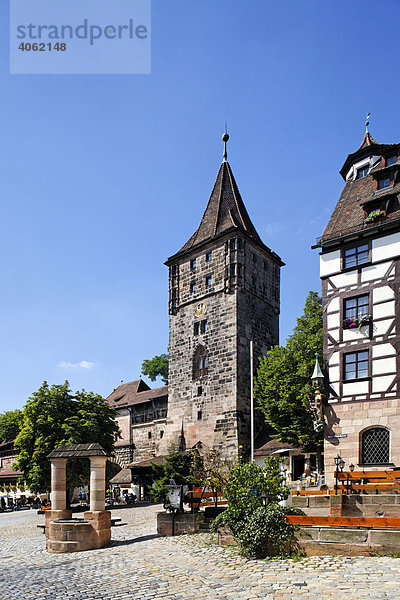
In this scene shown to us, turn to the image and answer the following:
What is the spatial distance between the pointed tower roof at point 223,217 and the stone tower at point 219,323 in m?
0.10

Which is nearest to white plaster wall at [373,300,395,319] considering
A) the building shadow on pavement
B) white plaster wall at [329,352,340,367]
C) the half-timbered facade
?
the half-timbered facade

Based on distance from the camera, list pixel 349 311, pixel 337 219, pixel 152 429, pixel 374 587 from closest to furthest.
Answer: pixel 374 587, pixel 349 311, pixel 337 219, pixel 152 429

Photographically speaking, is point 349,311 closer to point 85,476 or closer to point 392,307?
point 392,307

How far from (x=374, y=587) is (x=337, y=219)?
62.3ft

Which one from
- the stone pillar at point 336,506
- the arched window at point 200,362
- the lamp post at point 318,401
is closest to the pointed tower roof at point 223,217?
the arched window at point 200,362

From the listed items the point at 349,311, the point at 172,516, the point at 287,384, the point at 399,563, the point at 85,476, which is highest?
the point at 349,311

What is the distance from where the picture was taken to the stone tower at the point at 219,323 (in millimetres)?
38562

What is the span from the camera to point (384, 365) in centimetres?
2178

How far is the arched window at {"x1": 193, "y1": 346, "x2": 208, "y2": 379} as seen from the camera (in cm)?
4100

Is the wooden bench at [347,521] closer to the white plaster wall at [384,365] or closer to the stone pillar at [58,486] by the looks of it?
the stone pillar at [58,486]

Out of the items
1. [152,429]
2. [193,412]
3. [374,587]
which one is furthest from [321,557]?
[152,429]

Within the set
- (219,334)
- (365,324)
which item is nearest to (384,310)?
(365,324)

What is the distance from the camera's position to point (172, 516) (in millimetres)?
16969

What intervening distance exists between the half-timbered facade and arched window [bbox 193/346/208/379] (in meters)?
17.8
